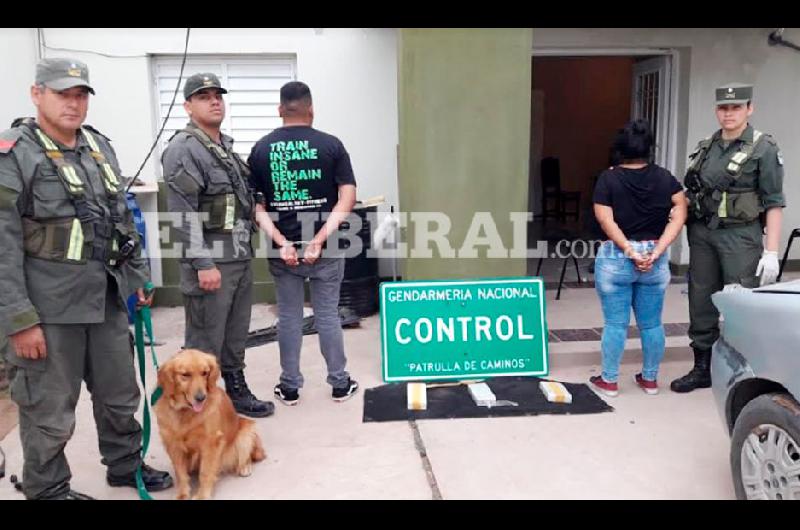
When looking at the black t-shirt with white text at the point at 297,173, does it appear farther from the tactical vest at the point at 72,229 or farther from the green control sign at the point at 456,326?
the tactical vest at the point at 72,229

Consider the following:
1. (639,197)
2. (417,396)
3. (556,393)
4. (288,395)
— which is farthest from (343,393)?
(639,197)

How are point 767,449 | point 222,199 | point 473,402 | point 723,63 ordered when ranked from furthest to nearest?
point 723,63 < point 473,402 < point 222,199 < point 767,449

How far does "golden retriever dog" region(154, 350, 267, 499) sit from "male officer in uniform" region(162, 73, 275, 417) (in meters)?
0.72

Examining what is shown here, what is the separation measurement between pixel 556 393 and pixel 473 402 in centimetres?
55

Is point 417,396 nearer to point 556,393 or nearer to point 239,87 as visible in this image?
point 556,393

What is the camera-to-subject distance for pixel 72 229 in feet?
9.80

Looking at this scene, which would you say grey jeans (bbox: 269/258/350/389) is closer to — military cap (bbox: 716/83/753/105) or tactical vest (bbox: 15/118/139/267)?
tactical vest (bbox: 15/118/139/267)

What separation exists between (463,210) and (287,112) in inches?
61.3

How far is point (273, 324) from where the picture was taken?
21.4 feet

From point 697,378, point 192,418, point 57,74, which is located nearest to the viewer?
point 57,74

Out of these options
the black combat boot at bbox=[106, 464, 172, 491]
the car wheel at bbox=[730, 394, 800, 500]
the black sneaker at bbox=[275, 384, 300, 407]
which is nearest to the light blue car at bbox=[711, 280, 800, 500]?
the car wheel at bbox=[730, 394, 800, 500]

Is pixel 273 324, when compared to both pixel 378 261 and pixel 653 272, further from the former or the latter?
pixel 653 272

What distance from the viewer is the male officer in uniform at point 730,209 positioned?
14.2ft

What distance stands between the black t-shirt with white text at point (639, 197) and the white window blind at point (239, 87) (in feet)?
12.4
